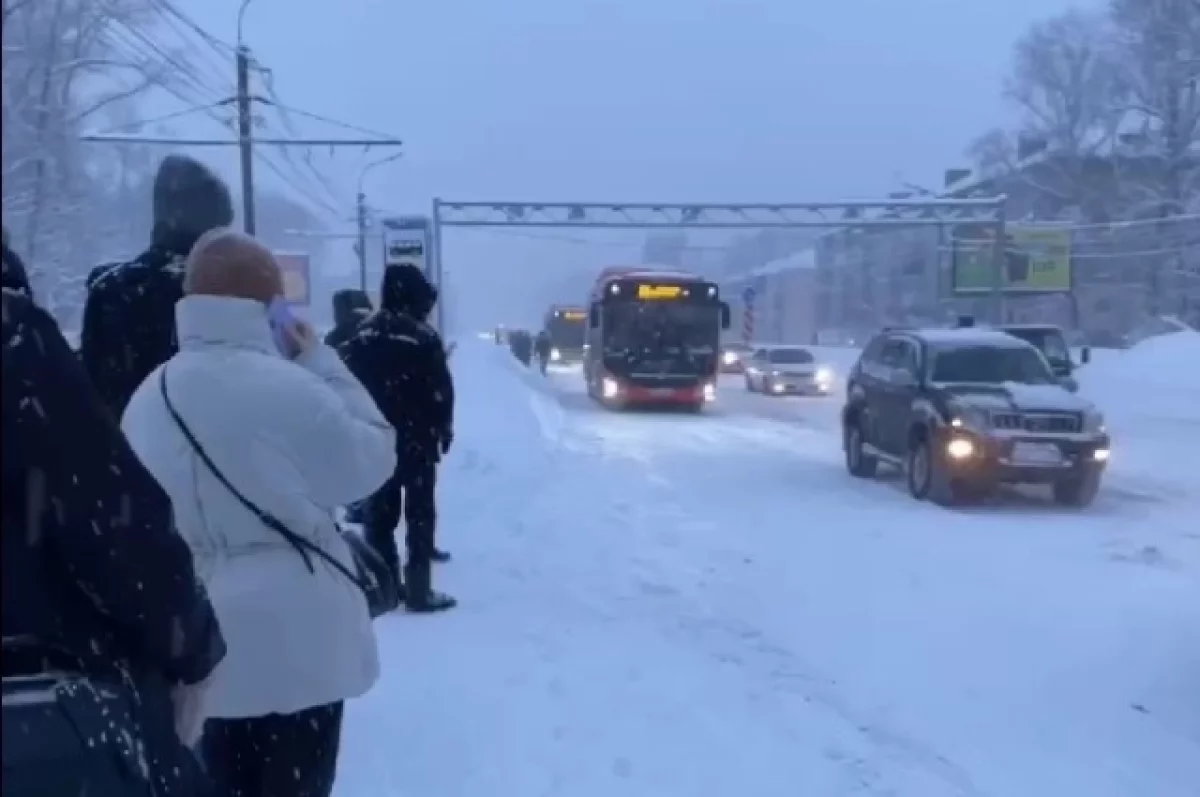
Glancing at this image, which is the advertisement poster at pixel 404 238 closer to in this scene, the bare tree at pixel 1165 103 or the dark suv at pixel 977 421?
the dark suv at pixel 977 421

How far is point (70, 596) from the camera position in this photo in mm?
2074

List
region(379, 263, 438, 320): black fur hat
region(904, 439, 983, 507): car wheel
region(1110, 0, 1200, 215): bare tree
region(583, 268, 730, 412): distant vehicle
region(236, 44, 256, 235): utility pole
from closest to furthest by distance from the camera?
region(379, 263, 438, 320): black fur hat, region(904, 439, 983, 507): car wheel, region(236, 44, 256, 235): utility pole, region(583, 268, 730, 412): distant vehicle, region(1110, 0, 1200, 215): bare tree

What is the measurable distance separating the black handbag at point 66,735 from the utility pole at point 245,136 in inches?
Result: 732

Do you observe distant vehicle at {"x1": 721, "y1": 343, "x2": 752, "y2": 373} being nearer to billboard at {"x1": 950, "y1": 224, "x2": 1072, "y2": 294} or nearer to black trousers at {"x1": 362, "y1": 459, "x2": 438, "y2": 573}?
billboard at {"x1": 950, "y1": 224, "x2": 1072, "y2": 294}

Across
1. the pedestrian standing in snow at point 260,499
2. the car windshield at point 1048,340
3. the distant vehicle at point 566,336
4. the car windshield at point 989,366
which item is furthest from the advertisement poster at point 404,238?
the distant vehicle at point 566,336

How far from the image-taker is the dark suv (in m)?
14.8

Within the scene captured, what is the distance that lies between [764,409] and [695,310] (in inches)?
141

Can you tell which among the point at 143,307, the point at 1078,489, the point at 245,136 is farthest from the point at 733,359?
the point at 143,307

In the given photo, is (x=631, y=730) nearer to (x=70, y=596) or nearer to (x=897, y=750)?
(x=897, y=750)

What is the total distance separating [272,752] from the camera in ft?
11.3

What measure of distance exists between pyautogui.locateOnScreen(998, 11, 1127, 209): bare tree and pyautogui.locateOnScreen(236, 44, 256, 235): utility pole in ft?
155

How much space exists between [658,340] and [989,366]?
16907 mm

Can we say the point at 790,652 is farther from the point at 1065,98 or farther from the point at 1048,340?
the point at 1065,98

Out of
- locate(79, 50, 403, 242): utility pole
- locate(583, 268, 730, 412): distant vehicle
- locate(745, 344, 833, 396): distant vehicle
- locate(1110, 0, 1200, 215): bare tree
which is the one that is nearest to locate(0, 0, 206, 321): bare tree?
locate(79, 50, 403, 242): utility pole
